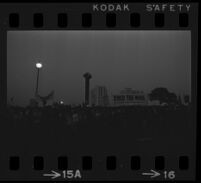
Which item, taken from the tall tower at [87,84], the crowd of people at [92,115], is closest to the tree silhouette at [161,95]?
the crowd of people at [92,115]

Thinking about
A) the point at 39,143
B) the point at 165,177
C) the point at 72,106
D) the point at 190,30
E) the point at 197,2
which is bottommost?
the point at 165,177

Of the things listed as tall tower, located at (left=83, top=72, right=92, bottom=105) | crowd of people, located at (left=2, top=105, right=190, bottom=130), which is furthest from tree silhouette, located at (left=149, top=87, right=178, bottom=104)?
tall tower, located at (left=83, top=72, right=92, bottom=105)

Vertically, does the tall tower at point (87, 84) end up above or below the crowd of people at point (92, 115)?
above

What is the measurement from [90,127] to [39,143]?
418 mm

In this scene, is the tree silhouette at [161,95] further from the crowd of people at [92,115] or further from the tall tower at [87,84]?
the tall tower at [87,84]

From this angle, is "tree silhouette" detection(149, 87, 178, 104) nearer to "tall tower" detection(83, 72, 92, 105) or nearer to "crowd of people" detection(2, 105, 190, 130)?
"crowd of people" detection(2, 105, 190, 130)

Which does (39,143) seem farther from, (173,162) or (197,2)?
(197,2)

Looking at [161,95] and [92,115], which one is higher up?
[161,95]

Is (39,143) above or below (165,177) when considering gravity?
above

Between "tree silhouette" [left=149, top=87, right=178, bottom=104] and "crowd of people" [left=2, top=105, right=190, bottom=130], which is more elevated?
"tree silhouette" [left=149, top=87, right=178, bottom=104]

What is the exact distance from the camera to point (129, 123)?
8.84 ft

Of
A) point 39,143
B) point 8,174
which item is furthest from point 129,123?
point 8,174

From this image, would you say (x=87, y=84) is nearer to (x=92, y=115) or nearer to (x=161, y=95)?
(x=92, y=115)

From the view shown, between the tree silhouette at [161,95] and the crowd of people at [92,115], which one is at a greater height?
the tree silhouette at [161,95]
